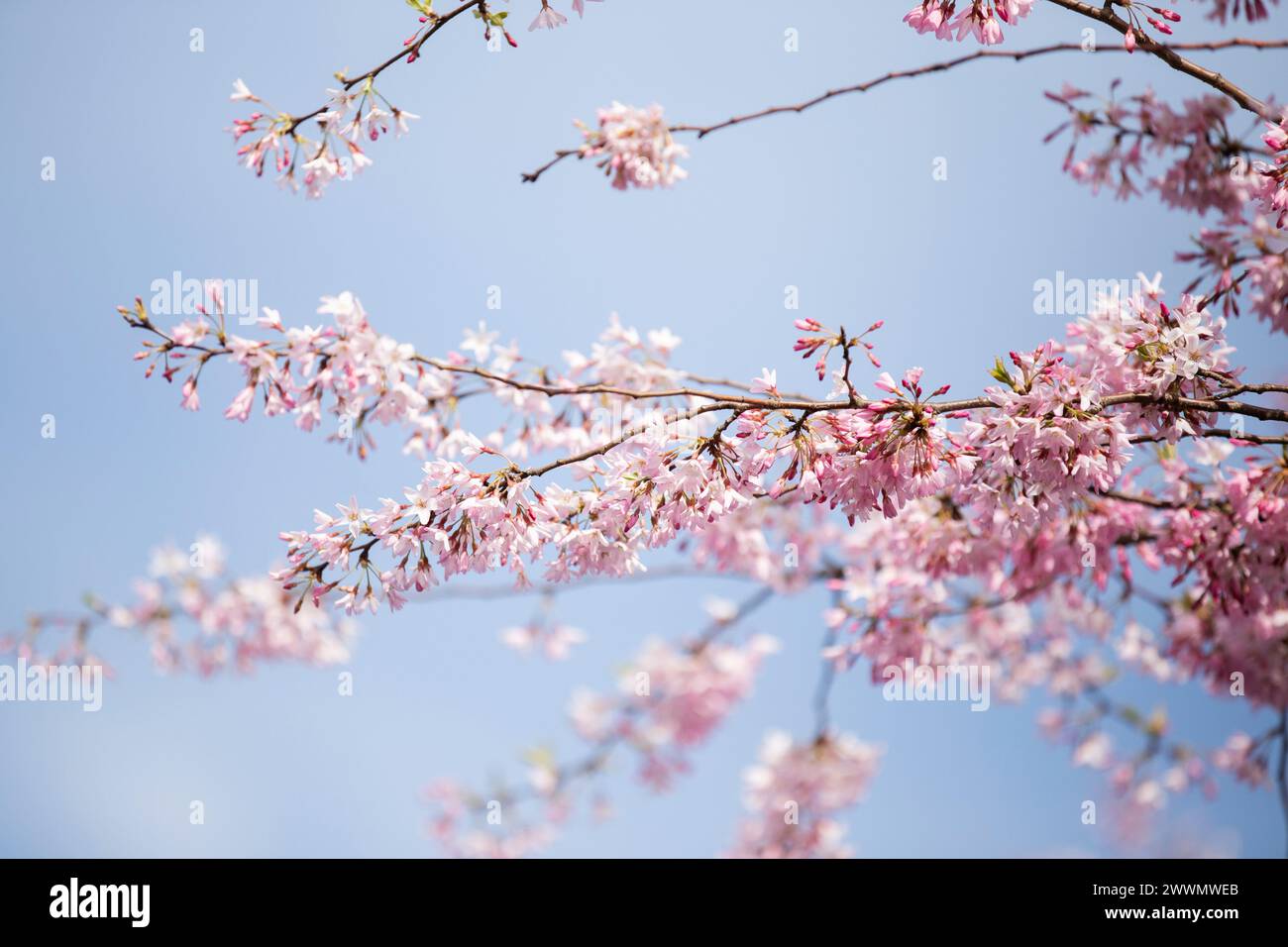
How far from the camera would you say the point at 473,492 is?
7.72 feet

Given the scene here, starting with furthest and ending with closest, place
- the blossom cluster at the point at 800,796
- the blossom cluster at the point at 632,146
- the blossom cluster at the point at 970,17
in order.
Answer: the blossom cluster at the point at 800,796
the blossom cluster at the point at 632,146
the blossom cluster at the point at 970,17

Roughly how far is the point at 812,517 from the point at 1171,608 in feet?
7.63

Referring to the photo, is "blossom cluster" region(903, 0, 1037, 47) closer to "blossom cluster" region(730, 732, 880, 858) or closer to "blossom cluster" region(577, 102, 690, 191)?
"blossom cluster" region(577, 102, 690, 191)

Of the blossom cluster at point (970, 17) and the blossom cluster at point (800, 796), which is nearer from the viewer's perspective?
the blossom cluster at point (970, 17)

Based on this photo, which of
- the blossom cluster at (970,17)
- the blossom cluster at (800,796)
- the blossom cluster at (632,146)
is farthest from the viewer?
the blossom cluster at (800,796)

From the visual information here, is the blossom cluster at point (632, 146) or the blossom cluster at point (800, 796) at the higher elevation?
the blossom cluster at point (632, 146)

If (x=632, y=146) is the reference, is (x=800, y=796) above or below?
below

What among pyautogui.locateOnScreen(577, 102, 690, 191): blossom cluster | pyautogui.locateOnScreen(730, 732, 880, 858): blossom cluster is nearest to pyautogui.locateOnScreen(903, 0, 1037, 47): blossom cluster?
pyautogui.locateOnScreen(577, 102, 690, 191): blossom cluster

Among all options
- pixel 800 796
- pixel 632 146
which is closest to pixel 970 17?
pixel 632 146

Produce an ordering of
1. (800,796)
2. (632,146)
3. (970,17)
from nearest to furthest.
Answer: (970,17) → (632,146) → (800,796)

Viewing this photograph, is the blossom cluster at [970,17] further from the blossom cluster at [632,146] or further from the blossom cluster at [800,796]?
the blossom cluster at [800,796]

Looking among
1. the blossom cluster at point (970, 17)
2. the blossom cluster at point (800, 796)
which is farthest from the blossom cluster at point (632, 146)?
the blossom cluster at point (800, 796)

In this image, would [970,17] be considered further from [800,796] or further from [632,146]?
[800,796]
